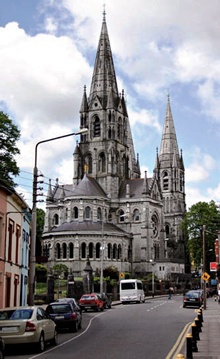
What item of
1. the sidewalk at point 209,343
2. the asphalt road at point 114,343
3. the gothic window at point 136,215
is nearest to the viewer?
the sidewalk at point 209,343

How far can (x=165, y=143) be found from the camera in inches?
4911

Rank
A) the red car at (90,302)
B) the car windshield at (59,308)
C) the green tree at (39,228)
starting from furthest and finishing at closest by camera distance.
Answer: the green tree at (39,228)
the red car at (90,302)
the car windshield at (59,308)

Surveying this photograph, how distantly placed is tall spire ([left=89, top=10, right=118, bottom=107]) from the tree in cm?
5836

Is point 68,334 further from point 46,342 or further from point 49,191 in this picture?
point 49,191

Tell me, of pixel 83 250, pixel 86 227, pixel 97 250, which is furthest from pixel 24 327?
pixel 86 227

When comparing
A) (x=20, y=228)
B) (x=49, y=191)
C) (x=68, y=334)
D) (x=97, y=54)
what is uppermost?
(x=97, y=54)

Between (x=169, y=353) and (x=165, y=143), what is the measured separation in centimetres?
11045

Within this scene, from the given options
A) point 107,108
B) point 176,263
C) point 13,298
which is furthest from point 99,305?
point 107,108

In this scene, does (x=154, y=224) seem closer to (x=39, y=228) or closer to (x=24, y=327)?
(x=39, y=228)

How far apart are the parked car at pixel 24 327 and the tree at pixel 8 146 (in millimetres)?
25812

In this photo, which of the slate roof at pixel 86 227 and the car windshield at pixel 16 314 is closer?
the car windshield at pixel 16 314

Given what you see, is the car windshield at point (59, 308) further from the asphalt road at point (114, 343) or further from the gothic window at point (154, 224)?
the gothic window at point (154, 224)

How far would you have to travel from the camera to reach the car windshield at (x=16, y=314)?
1658 cm

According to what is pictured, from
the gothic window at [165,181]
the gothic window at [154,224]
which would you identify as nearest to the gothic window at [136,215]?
the gothic window at [154,224]
